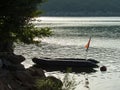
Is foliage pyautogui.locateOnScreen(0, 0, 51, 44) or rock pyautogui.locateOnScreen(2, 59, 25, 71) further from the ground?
foliage pyautogui.locateOnScreen(0, 0, 51, 44)

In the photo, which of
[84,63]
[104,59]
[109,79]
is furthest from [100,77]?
[104,59]

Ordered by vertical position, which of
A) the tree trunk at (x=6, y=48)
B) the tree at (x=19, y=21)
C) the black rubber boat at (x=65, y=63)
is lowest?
the black rubber boat at (x=65, y=63)

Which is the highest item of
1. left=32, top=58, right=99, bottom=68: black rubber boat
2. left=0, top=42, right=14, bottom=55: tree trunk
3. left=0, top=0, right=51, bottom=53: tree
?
left=0, top=0, right=51, bottom=53: tree

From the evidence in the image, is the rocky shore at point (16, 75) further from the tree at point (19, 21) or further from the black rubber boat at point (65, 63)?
the black rubber boat at point (65, 63)

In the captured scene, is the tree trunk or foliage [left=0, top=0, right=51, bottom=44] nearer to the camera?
foliage [left=0, top=0, right=51, bottom=44]

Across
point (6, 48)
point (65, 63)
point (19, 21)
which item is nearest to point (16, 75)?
point (19, 21)

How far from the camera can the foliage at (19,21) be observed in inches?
926

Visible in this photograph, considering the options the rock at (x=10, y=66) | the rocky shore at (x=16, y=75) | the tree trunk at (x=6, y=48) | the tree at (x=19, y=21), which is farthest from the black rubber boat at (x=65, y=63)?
the tree at (x=19, y=21)

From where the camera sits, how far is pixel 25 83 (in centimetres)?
2883

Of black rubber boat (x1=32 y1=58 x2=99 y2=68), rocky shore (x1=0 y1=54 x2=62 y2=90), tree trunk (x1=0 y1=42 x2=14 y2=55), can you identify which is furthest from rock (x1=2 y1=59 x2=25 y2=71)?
black rubber boat (x1=32 y1=58 x2=99 y2=68)

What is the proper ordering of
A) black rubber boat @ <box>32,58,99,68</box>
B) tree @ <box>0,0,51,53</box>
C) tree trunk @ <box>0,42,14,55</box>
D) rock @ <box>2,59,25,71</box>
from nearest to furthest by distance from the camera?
1. tree @ <box>0,0,51,53</box>
2. rock @ <box>2,59,25,71</box>
3. tree trunk @ <box>0,42,14,55</box>
4. black rubber boat @ <box>32,58,99,68</box>

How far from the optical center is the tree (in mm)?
23531

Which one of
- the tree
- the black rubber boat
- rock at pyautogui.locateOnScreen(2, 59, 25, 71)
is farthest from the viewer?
the black rubber boat

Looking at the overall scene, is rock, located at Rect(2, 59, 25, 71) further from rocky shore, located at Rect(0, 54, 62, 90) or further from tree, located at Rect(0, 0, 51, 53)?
tree, located at Rect(0, 0, 51, 53)
